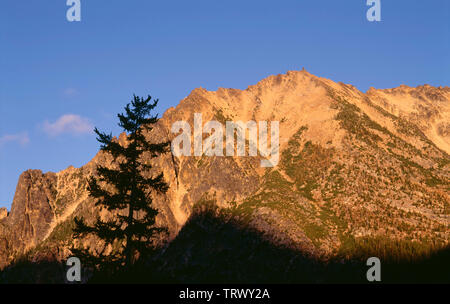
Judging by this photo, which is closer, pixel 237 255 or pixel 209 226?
pixel 237 255

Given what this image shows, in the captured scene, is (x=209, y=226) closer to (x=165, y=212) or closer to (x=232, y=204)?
(x=232, y=204)

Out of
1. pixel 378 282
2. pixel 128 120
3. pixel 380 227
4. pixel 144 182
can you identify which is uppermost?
pixel 128 120

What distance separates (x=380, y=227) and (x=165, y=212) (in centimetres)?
9340
